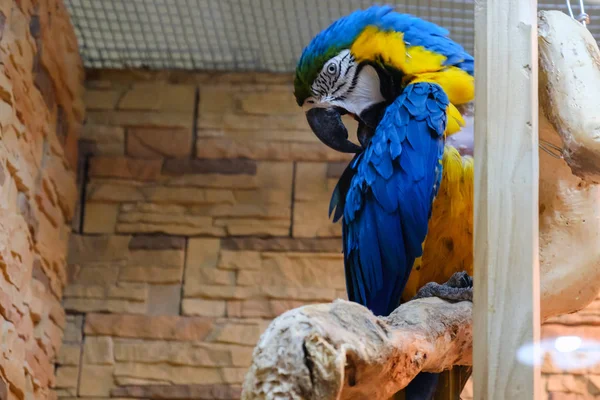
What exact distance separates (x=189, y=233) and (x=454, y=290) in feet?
4.31

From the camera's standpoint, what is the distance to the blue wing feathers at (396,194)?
1503 mm

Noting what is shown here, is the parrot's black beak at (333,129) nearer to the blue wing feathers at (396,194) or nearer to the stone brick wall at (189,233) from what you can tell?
the blue wing feathers at (396,194)

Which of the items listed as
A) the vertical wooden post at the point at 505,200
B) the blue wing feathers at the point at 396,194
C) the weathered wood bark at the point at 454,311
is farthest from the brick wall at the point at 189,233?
the vertical wooden post at the point at 505,200

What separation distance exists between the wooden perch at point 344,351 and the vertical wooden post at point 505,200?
0.14 metres

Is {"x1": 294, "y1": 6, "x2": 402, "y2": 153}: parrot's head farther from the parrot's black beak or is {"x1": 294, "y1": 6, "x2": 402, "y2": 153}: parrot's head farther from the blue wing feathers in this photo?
the blue wing feathers

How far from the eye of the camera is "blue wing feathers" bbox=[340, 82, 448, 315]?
4.93 ft

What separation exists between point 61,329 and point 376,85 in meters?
1.29

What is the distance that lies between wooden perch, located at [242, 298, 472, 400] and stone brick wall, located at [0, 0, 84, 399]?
1.20m

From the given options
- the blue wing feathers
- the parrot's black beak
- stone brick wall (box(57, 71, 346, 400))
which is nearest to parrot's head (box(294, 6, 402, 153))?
the parrot's black beak

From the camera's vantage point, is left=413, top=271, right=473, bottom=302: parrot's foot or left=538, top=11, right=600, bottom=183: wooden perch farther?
left=413, top=271, right=473, bottom=302: parrot's foot

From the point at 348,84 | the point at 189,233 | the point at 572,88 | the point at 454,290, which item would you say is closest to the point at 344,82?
the point at 348,84

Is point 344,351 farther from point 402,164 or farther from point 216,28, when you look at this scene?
point 216,28

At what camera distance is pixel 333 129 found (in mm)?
1841

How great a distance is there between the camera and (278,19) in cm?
239
